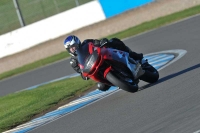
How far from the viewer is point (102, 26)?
81.4ft

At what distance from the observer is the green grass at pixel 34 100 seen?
12.2m

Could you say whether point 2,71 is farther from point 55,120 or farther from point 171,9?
point 55,120

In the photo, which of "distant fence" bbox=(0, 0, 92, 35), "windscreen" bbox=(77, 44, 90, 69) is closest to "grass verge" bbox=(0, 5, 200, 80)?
"distant fence" bbox=(0, 0, 92, 35)

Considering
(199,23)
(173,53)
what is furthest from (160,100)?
(199,23)

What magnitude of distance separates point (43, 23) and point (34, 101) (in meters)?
11.9

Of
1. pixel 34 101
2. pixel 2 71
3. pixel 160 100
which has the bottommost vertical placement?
pixel 2 71

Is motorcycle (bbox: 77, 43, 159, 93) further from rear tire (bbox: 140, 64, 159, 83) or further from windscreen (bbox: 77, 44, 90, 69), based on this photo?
rear tire (bbox: 140, 64, 159, 83)

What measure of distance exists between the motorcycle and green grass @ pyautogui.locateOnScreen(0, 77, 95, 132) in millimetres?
2471

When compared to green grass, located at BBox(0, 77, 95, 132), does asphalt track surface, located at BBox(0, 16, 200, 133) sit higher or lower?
higher

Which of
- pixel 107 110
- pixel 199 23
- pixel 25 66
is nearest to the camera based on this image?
pixel 107 110

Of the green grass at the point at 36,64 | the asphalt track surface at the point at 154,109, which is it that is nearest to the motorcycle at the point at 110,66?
the asphalt track surface at the point at 154,109

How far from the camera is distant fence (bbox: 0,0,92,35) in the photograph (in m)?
26.7

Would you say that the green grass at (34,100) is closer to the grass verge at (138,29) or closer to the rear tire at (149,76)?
the rear tire at (149,76)

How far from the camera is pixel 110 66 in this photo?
390 inches
